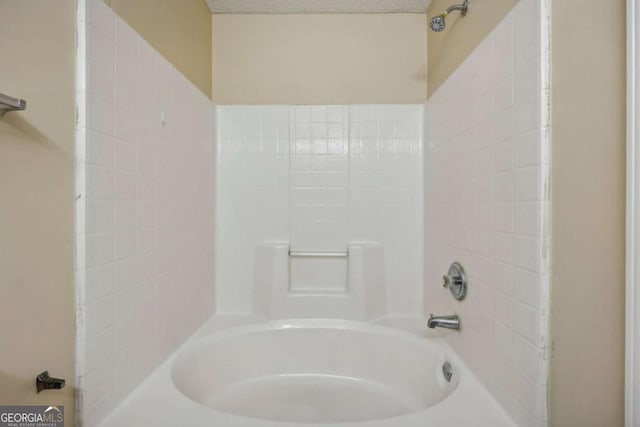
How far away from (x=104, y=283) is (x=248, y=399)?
3.04 feet

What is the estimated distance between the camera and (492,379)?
1015mm

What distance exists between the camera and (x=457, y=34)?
136cm

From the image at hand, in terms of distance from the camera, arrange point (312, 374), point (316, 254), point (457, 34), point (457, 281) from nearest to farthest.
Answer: point (457, 281) < point (457, 34) < point (312, 374) < point (316, 254)

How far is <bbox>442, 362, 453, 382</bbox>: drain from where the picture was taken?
1.25 metres

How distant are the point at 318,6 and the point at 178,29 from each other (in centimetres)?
83

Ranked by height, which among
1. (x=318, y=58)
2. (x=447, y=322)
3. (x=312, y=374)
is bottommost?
(x=312, y=374)

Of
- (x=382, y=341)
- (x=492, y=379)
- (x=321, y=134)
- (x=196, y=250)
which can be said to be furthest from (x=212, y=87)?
(x=492, y=379)

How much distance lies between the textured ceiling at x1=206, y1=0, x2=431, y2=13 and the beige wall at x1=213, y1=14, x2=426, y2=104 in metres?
0.03

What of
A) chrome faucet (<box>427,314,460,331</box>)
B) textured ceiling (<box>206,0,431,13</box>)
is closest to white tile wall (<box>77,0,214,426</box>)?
textured ceiling (<box>206,0,431,13</box>)

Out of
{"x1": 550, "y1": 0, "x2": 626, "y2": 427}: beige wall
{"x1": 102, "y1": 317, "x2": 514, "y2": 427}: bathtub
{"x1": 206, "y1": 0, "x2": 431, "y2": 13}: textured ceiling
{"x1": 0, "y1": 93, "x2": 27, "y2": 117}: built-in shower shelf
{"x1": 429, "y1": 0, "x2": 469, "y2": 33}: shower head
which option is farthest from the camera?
{"x1": 206, "y1": 0, "x2": 431, "y2": 13}: textured ceiling

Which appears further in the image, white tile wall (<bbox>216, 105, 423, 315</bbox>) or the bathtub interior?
white tile wall (<bbox>216, 105, 423, 315</bbox>)

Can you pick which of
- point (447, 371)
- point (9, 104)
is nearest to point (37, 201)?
point (9, 104)

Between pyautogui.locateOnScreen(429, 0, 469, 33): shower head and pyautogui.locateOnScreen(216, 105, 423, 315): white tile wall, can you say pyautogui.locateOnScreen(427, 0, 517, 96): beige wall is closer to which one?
pyautogui.locateOnScreen(429, 0, 469, 33): shower head

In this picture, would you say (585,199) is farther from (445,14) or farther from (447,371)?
(445,14)
